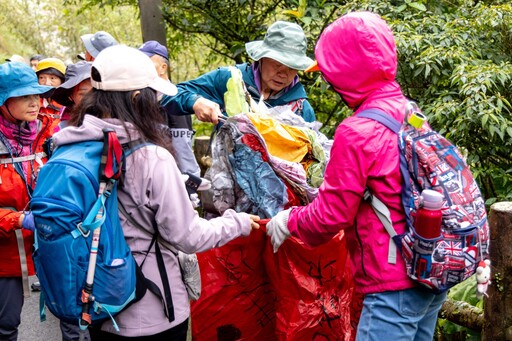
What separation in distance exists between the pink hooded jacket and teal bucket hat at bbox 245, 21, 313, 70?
87 cm

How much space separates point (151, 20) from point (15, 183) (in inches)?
119

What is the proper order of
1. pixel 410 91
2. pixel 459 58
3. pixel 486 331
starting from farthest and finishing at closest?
1. pixel 410 91
2. pixel 459 58
3. pixel 486 331

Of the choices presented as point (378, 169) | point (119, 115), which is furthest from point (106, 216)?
point (378, 169)

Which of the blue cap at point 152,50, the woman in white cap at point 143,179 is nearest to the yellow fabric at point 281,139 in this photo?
the woman in white cap at point 143,179

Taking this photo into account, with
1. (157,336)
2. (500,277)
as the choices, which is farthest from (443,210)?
(157,336)

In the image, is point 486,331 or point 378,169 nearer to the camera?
point 378,169

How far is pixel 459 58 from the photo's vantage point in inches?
155

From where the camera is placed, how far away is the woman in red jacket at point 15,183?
9.80ft

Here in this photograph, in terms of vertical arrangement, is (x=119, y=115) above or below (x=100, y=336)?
above

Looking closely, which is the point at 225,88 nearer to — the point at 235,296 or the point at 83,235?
the point at 235,296

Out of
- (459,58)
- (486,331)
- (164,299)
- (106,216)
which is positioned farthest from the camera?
(459,58)

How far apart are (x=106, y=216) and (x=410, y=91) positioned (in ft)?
10.0

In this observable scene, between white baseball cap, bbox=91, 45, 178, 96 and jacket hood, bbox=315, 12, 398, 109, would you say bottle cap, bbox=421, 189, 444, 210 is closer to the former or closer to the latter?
jacket hood, bbox=315, 12, 398, 109

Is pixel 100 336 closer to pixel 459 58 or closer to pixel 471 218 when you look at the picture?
pixel 471 218
